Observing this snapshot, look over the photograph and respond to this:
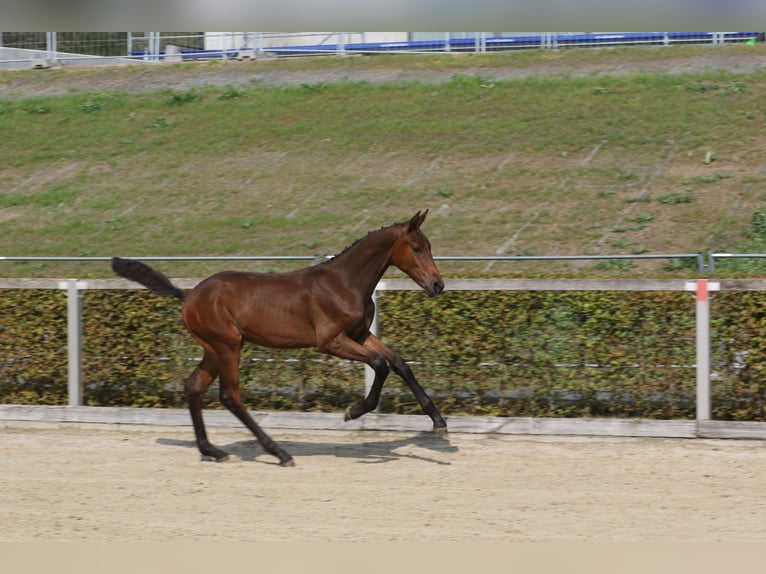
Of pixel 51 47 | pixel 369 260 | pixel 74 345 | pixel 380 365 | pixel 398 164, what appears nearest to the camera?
pixel 380 365

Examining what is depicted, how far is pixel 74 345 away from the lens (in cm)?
992

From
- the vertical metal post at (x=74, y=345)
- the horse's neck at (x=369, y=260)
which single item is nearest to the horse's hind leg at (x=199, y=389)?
the horse's neck at (x=369, y=260)

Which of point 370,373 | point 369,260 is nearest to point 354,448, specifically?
point 370,373

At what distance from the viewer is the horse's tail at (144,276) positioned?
8.04m

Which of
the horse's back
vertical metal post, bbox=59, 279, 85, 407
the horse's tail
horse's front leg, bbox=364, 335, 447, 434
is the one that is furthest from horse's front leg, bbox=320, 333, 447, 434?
vertical metal post, bbox=59, 279, 85, 407

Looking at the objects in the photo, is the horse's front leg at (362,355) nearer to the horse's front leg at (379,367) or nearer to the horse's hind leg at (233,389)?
the horse's front leg at (379,367)

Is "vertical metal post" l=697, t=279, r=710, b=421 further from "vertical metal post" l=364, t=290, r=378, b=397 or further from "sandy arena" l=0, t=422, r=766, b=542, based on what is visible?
"vertical metal post" l=364, t=290, r=378, b=397

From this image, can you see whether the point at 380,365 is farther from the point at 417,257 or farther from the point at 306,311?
the point at 417,257

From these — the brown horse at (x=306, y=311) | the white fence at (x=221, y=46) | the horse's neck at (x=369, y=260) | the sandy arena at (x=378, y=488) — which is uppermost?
the white fence at (x=221, y=46)

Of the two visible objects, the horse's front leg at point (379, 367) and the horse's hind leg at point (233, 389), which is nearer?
the horse's front leg at point (379, 367)

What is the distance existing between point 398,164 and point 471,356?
13806 millimetres

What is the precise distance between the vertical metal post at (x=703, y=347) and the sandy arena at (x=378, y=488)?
1.17 feet

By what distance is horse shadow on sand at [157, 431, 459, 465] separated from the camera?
26.8 feet

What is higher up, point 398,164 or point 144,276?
point 398,164
